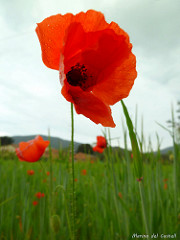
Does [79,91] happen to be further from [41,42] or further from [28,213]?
[28,213]

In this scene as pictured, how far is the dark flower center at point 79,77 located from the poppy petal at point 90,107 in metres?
0.03

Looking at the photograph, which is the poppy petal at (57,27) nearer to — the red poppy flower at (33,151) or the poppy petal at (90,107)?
the poppy petal at (90,107)

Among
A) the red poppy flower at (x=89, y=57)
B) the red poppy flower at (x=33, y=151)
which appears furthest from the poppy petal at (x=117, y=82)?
the red poppy flower at (x=33, y=151)

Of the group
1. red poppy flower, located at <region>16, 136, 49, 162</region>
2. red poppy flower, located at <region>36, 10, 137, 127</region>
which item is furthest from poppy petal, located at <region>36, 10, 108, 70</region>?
red poppy flower, located at <region>16, 136, 49, 162</region>

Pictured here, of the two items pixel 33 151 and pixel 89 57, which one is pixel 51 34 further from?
pixel 33 151

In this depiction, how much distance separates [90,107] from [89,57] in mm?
90

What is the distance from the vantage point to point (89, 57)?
16.8 inches

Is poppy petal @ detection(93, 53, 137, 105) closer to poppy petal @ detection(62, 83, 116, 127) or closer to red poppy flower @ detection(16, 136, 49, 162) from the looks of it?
poppy petal @ detection(62, 83, 116, 127)

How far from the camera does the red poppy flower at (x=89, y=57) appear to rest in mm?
401

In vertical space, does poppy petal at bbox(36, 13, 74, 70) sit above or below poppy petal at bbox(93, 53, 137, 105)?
above

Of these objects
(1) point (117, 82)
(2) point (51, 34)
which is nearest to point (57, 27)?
(2) point (51, 34)

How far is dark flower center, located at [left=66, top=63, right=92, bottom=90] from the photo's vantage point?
441 mm

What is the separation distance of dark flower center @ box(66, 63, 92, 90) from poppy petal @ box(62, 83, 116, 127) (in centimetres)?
3

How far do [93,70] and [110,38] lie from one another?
0.07 m
